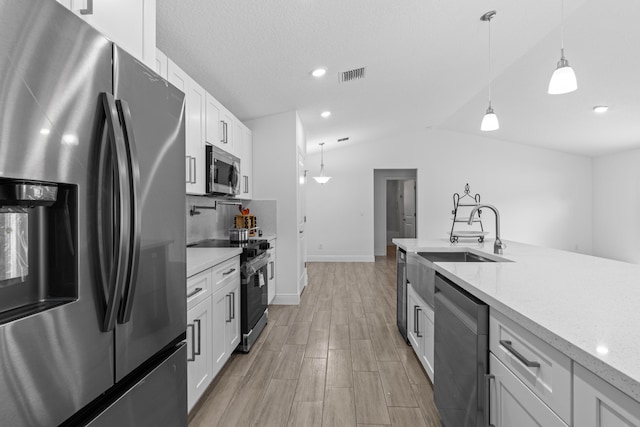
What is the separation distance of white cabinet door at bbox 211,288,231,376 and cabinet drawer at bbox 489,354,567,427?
5.33 feet

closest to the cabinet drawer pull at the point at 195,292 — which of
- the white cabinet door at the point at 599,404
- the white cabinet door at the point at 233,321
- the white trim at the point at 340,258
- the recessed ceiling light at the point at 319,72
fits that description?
the white cabinet door at the point at 233,321

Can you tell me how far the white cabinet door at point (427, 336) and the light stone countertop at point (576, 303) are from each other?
0.55 meters

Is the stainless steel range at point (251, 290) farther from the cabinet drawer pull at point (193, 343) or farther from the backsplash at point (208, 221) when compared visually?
the cabinet drawer pull at point (193, 343)

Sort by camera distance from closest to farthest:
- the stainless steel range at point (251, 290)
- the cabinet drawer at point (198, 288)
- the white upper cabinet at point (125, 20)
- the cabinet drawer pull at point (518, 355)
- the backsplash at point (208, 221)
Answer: the cabinet drawer pull at point (518, 355), the white upper cabinet at point (125, 20), the cabinet drawer at point (198, 288), the stainless steel range at point (251, 290), the backsplash at point (208, 221)

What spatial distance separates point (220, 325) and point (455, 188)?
7.03 metres

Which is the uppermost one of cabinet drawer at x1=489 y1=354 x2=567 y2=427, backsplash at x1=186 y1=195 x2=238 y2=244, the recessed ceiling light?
the recessed ceiling light

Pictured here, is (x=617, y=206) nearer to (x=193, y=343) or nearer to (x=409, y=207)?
(x=409, y=207)

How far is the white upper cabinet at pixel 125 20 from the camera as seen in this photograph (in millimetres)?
1054

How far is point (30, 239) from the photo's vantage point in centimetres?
74

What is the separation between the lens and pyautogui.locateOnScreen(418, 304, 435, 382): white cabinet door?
2127 mm

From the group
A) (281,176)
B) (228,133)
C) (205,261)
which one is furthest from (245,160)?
(205,261)

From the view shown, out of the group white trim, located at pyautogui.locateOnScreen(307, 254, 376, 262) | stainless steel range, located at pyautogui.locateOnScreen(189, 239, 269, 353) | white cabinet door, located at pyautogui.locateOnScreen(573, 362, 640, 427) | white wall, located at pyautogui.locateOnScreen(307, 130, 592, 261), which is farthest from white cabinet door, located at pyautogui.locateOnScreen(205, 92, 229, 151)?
A: white trim, located at pyautogui.locateOnScreen(307, 254, 376, 262)

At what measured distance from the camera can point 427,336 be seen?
87.5 inches

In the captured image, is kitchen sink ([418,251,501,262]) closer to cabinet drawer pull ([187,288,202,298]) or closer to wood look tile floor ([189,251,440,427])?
wood look tile floor ([189,251,440,427])
